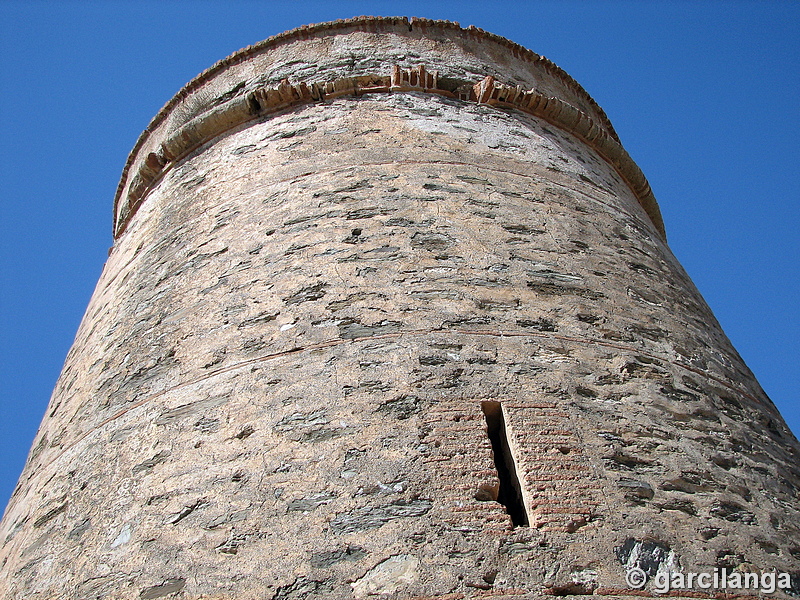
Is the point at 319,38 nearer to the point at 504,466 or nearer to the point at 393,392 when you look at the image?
the point at 393,392

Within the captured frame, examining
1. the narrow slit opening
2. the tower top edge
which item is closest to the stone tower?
the narrow slit opening

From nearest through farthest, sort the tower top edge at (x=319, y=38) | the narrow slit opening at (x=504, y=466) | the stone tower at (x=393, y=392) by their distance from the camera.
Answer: the stone tower at (x=393, y=392) < the narrow slit opening at (x=504, y=466) < the tower top edge at (x=319, y=38)

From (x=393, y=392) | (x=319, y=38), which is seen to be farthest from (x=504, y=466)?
(x=319, y=38)

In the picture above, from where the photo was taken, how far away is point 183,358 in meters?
3.51

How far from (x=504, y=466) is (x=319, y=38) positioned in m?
4.08

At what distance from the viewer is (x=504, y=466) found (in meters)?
2.85

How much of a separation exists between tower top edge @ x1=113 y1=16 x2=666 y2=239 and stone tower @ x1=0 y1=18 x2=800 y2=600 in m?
0.71

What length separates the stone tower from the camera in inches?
98.7

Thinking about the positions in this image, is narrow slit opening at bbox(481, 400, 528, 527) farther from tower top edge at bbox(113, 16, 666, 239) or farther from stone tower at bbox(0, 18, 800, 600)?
tower top edge at bbox(113, 16, 666, 239)

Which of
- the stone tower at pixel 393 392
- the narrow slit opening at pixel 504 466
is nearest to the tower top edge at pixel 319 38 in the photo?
the stone tower at pixel 393 392

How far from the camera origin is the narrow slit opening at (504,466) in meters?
2.67

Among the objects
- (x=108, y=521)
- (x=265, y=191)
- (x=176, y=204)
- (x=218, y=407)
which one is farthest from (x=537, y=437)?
(x=176, y=204)

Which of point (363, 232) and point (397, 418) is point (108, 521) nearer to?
point (397, 418)

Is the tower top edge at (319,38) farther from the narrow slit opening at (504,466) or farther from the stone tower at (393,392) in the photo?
the narrow slit opening at (504,466)
